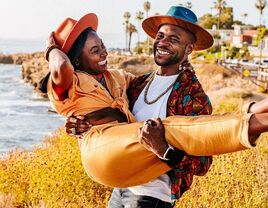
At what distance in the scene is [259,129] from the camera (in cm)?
253

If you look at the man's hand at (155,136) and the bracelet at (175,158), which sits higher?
the man's hand at (155,136)

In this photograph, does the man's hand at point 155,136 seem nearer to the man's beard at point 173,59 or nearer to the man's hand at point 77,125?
the man's hand at point 77,125

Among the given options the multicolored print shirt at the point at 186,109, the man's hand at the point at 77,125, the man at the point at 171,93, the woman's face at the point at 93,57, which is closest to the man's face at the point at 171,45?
the man at the point at 171,93

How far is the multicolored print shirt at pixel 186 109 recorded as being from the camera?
→ 3.29 m

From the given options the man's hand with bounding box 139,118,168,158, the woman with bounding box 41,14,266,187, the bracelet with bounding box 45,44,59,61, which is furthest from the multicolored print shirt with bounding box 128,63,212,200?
the bracelet with bounding box 45,44,59,61

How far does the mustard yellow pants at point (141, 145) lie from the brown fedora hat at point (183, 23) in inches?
26.7

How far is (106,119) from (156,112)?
27cm

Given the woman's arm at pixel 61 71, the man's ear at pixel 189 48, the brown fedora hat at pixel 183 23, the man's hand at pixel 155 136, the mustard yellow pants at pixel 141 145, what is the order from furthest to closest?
the man's ear at pixel 189 48, the brown fedora hat at pixel 183 23, the woman's arm at pixel 61 71, the man's hand at pixel 155 136, the mustard yellow pants at pixel 141 145

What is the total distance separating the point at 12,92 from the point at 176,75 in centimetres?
4585

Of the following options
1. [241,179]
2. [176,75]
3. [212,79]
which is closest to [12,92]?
[212,79]

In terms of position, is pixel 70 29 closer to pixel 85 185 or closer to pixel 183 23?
pixel 183 23

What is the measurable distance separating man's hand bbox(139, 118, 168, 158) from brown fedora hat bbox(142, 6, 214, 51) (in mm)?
771

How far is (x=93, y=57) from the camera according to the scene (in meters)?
3.53

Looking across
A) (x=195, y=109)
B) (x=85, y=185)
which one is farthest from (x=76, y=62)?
(x=85, y=185)
